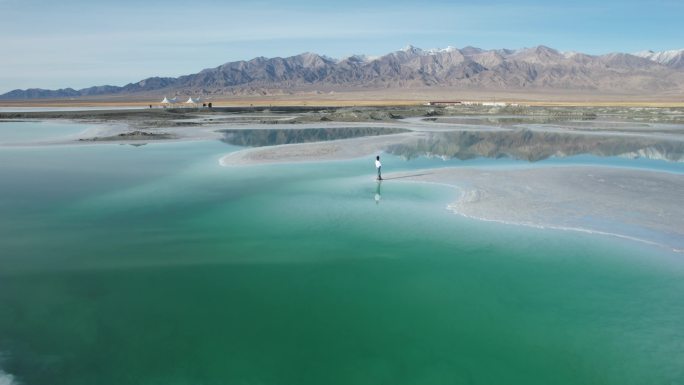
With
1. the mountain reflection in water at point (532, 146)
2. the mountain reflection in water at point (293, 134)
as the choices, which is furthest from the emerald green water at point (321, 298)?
the mountain reflection in water at point (293, 134)

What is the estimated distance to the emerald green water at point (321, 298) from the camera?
7.21m

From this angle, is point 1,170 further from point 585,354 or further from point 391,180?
point 585,354

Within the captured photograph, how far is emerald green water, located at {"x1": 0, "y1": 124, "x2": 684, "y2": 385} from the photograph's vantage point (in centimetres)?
721

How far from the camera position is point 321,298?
9328 millimetres

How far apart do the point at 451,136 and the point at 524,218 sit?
2306cm

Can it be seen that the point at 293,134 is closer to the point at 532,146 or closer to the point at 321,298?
the point at 532,146

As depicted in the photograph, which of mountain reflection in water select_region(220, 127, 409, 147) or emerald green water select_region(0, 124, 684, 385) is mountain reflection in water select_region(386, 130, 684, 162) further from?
emerald green water select_region(0, 124, 684, 385)

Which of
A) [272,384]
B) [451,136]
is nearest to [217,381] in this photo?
[272,384]

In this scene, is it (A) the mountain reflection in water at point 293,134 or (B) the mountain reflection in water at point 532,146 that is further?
(A) the mountain reflection in water at point 293,134

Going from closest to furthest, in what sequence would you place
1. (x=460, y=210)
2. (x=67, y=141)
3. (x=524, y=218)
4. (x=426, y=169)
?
(x=524, y=218), (x=460, y=210), (x=426, y=169), (x=67, y=141)

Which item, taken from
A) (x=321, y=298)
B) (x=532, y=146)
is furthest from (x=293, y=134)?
(x=321, y=298)

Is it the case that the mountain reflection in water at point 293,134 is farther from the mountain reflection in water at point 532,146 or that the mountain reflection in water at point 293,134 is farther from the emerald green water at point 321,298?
the emerald green water at point 321,298

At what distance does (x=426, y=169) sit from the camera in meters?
21.7

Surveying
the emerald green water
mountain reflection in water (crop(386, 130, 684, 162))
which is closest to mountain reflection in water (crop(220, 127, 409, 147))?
mountain reflection in water (crop(386, 130, 684, 162))
